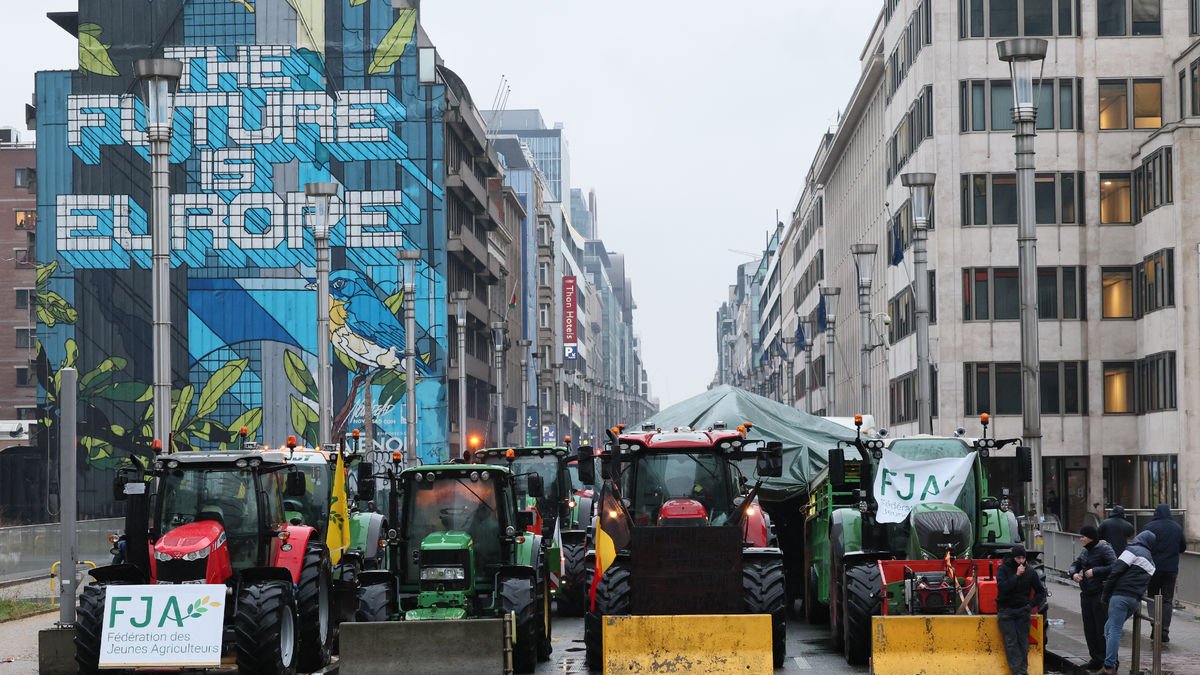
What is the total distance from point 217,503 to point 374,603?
6.63ft

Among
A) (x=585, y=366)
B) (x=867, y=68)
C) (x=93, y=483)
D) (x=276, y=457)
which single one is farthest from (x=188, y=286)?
(x=585, y=366)

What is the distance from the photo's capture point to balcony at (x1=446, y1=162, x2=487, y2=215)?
3501 inches

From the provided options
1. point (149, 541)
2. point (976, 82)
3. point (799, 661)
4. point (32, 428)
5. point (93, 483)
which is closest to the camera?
point (149, 541)

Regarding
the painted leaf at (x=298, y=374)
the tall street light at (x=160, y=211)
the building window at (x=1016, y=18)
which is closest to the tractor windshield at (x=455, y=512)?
the tall street light at (x=160, y=211)

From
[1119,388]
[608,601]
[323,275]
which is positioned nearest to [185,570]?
[608,601]

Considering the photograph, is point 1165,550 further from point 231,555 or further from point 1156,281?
point 1156,281

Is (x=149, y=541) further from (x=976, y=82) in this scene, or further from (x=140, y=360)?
(x=140, y=360)

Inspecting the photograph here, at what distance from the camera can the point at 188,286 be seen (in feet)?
274

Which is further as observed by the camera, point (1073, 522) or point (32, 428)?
point (32, 428)

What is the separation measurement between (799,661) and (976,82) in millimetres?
44357

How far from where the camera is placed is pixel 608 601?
19.5m

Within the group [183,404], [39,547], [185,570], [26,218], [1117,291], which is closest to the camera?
[185,570]

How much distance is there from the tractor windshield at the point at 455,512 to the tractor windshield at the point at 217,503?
1842mm

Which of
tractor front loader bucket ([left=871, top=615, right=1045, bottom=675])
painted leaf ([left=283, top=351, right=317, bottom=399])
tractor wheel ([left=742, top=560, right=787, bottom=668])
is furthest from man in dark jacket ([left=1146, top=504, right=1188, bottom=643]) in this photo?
painted leaf ([left=283, top=351, right=317, bottom=399])
